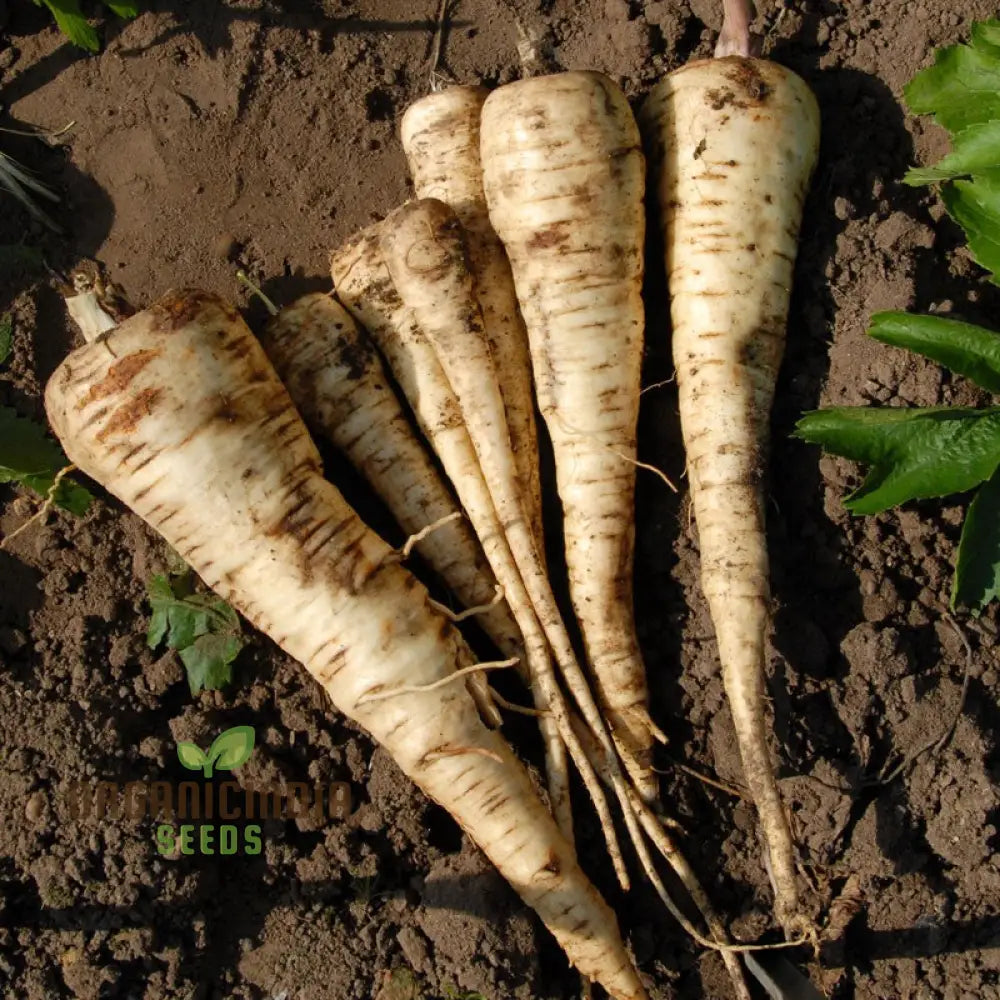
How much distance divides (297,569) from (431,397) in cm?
68

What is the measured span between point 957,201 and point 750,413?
78 centimetres

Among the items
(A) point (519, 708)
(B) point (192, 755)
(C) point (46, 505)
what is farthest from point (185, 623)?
(A) point (519, 708)

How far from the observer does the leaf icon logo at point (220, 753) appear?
10.2 feet

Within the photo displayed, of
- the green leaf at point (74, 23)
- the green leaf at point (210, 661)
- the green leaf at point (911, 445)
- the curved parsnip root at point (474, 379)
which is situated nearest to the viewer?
the green leaf at point (911, 445)

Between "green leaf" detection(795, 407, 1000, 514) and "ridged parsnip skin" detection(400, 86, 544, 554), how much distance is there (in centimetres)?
86

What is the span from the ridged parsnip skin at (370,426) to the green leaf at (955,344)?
1314 mm

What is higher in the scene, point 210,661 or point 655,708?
point 210,661

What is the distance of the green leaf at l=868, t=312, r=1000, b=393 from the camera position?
9.25 feet

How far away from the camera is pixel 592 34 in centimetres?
351

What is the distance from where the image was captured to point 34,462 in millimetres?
3275

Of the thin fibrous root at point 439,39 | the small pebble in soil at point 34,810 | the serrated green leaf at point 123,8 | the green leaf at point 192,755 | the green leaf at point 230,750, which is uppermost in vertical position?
the serrated green leaf at point 123,8

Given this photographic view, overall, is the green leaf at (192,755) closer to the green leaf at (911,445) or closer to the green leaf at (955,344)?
the green leaf at (911,445)

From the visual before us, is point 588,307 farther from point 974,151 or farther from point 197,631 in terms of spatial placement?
point 197,631

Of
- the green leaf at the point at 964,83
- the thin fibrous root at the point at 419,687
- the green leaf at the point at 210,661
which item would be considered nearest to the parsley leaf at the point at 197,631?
the green leaf at the point at 210,661
